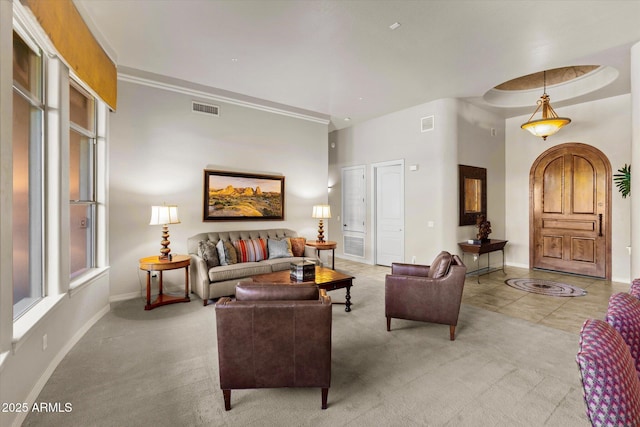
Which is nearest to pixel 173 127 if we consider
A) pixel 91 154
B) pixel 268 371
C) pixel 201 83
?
pixel 201 83

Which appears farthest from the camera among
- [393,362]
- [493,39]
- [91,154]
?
[91,154]

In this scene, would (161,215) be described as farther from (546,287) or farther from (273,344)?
(546,287)

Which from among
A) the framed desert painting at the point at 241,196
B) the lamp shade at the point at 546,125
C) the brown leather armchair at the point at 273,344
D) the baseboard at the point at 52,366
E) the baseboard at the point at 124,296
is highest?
the lamp shade at the point at 546,125

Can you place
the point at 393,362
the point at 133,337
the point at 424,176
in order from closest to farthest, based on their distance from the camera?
the point at 393,362 < the point at 133,337 < the point at 424,176

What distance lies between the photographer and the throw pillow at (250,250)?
4.78 metres

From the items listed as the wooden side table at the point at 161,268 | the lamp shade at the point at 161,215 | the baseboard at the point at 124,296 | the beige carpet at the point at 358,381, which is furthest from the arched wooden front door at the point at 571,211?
the baseboard at the point at 124,296

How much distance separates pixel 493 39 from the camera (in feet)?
11.5

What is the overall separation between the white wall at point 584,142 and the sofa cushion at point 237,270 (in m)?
5.62

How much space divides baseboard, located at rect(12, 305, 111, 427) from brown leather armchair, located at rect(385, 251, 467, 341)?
2985 mm

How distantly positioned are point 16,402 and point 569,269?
8.02 m

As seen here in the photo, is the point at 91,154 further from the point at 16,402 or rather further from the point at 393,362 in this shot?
the point at 393,362

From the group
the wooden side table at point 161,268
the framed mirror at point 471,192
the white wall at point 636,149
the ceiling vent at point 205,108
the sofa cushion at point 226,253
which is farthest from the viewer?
the framed mirror at point 471,192

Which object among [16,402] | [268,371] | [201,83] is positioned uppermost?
[201,83]

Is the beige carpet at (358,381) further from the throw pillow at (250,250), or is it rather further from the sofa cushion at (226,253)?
the throw pillow at (250,250)
